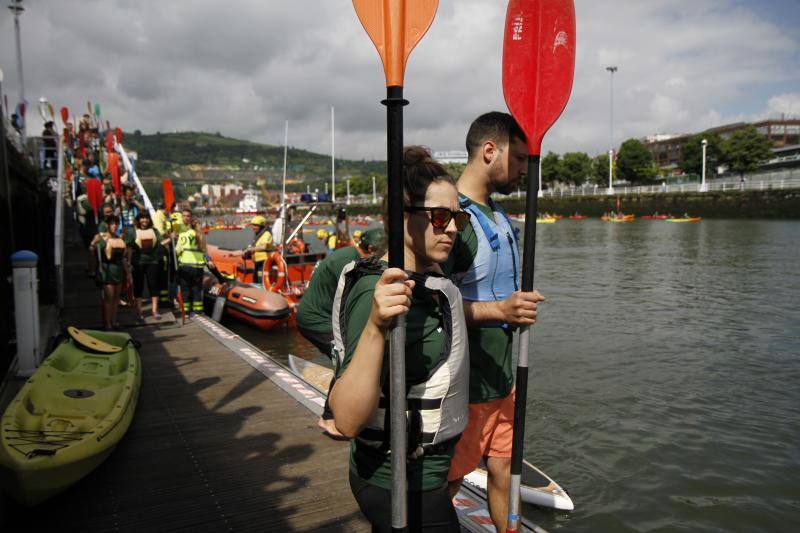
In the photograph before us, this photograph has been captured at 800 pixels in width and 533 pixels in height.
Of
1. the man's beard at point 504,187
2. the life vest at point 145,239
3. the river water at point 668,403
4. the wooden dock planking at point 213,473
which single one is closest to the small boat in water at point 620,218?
the river water at point 668,403

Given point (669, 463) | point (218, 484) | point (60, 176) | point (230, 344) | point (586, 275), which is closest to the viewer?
point (218, 484)

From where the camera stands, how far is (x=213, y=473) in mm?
4359

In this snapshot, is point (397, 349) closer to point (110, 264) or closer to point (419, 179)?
point (419, 179)

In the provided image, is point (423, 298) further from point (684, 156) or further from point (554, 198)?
point (684, 156)

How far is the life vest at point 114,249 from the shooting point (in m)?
9.21

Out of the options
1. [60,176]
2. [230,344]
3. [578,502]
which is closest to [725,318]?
[578,502]

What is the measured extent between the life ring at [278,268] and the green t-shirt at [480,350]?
1094cm

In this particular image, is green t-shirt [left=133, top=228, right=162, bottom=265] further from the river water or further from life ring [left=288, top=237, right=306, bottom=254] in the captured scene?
life ring [left=288, top=237, right=306, bottom=254]

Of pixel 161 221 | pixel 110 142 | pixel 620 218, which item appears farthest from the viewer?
pixel 620 218

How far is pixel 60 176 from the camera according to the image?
15.3m

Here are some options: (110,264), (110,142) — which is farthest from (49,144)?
(110,264)

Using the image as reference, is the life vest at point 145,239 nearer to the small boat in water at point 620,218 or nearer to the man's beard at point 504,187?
the man's beard at point 504,187

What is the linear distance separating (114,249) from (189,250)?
185 cm

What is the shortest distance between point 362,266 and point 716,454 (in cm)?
670
